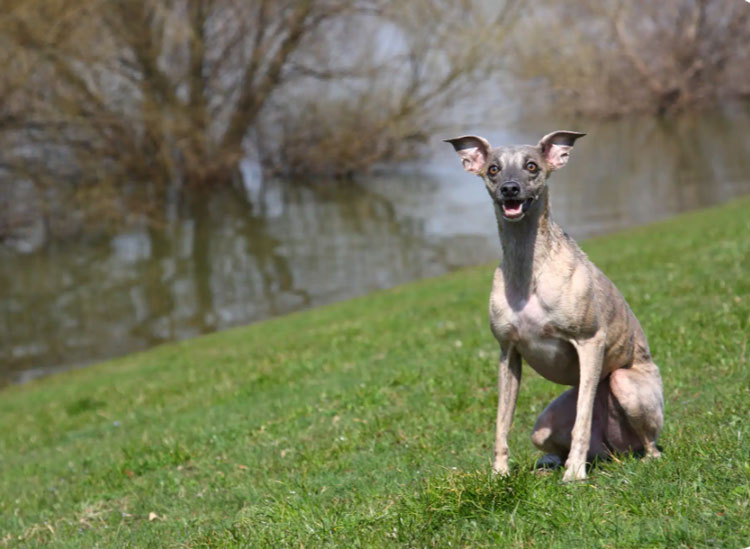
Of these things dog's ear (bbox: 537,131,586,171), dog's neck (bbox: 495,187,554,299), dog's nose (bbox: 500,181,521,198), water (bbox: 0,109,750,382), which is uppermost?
dog's ear (bbox: 537,131,586,171)

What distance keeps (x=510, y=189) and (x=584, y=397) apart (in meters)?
1.30

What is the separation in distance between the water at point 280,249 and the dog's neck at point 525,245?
18.8 m

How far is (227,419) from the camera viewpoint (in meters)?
9.99

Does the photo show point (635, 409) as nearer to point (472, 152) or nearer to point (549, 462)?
point (549, 462)

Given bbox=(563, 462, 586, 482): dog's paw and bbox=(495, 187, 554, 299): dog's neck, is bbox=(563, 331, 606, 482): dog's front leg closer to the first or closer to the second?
bbox=(563, 462, 586, 482): dog's paw

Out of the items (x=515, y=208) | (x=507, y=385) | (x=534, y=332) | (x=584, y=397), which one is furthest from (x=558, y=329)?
(x=515, y=208)

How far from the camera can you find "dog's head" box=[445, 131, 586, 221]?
5.16 meters

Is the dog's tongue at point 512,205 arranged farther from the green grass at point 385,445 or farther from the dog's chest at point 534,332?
the green grass at point 385,445

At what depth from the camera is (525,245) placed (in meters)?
5.48

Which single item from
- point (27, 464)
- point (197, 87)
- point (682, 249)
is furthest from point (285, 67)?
point (27, 464)

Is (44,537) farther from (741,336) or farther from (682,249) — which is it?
(682,249)

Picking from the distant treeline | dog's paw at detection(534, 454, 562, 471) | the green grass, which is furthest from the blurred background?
dog's paw at detection(534, 454, 562, 471)

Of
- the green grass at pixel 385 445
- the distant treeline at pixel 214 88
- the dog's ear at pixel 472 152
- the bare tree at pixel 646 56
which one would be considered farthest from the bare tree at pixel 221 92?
the dog's ear at pixel 472 152

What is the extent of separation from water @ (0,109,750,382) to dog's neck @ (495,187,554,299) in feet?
61.7
